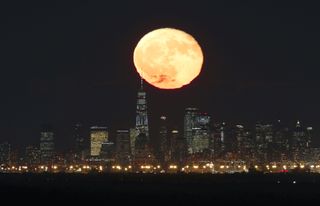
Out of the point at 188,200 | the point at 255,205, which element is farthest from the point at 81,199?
the point at 255,205

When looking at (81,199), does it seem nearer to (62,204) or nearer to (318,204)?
(62,204)

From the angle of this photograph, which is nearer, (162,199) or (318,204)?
(318,204)

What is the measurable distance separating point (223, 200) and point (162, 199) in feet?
27.4

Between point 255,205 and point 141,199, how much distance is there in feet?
67.6

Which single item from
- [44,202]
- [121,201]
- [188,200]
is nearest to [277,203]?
[188,200]

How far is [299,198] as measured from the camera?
12550cm

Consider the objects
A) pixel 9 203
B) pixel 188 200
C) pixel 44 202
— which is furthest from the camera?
pixel 188 200

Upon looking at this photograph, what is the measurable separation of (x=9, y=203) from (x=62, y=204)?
671 centimetres

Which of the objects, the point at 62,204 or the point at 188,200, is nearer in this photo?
the point at 62,204

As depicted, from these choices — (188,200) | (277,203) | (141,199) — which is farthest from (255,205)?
(141,199)

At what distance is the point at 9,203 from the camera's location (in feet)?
344

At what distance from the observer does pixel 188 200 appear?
4690 inches

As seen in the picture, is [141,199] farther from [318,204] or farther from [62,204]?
[318,204]

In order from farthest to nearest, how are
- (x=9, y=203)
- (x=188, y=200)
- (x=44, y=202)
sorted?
(x=188, y=200), (x=44, y=202), (x=9, y=203)
